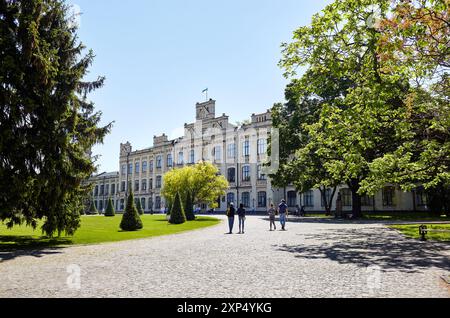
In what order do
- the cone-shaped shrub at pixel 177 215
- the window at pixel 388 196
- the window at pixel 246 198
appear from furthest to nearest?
the window at pixel 246 198 < the window at pixel 388 196 < the cone-shaped shrub at pixel 177 215

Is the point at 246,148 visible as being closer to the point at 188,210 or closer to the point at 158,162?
the point at 158,162

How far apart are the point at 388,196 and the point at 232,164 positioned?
24842 millimetres

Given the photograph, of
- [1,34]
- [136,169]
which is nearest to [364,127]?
[1,34]

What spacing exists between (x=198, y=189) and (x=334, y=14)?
30224 mm

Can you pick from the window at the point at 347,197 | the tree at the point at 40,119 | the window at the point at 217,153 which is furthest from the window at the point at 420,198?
the tree at the point at 40,119

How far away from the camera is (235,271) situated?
28.1ft

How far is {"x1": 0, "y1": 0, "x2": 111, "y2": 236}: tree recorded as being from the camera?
505 inches

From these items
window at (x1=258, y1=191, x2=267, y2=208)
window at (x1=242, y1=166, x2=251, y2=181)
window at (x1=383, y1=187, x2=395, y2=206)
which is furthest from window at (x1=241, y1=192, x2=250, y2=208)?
window at (x1=383, y1=187, x2=395, y2=206)

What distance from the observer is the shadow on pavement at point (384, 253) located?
939 centimetres

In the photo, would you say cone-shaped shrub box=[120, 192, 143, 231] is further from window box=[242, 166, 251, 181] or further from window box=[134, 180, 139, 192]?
window box=[134, 180, 139, 192]

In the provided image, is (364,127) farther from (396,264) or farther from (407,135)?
(396,264)

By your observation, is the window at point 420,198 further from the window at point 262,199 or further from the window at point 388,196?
the window at point 262,199

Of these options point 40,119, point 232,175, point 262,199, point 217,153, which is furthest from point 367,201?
point 40,119

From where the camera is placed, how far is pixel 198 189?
138ft
